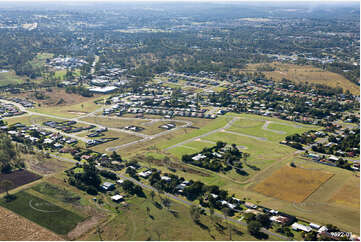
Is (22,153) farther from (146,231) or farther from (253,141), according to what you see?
(253,141)

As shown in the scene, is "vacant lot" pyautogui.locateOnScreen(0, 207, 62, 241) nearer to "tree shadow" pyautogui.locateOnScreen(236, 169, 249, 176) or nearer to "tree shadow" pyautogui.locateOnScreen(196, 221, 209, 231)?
"tree shadow" pyautogui.locateOnScreen(196, 221, 209, 231)

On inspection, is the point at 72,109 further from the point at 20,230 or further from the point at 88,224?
the point at 88,224

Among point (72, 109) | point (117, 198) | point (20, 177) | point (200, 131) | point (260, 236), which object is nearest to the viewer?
point (260, 236)

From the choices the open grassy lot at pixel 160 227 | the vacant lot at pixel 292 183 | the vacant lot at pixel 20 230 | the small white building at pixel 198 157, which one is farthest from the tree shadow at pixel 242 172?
the vacant lot at pixel 20 230

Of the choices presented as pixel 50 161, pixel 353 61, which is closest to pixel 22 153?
pixel 50 161

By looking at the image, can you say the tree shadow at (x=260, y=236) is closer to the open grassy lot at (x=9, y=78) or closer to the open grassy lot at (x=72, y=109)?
the open grassy lot at (x=72, y=109)

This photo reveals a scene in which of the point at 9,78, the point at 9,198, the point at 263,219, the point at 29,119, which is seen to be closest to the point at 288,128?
the point at 263,219
